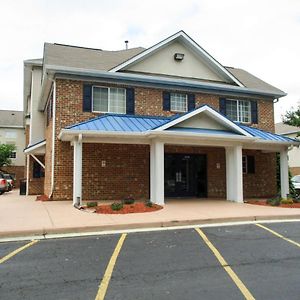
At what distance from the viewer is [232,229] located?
31.4 feet

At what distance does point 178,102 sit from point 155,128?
4.70 meters

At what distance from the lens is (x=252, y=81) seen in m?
21.7

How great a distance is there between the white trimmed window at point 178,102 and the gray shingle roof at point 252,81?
4.39 metres

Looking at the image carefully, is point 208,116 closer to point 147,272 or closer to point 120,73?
point 120,73

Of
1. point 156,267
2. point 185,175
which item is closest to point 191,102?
point 185,175

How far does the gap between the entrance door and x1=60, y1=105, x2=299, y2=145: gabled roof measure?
2.48 m

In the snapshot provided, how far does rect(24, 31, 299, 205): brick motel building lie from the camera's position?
1473 centimetres

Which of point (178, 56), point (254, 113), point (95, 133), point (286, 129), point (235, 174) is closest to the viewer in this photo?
point (95, 133)

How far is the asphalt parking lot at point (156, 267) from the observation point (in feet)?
15.7

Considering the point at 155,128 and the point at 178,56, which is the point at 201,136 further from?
the point at 178,56

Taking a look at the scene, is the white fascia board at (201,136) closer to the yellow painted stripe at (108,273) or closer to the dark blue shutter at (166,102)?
the dark blue shutter at (166,102)

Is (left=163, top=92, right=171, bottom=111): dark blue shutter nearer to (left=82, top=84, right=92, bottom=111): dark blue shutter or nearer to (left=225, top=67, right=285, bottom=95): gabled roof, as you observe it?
(left=82, top=84, right=92, bottom=111): dark blue shutter

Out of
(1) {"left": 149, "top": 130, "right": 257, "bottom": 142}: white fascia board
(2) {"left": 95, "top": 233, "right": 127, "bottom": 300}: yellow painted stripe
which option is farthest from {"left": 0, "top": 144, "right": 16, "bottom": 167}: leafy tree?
(2) {"left": 95, "top": 233, "right": 127, "bottom": 300}: yellow painted stripe

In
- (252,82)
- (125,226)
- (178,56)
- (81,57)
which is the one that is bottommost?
(125,226)
